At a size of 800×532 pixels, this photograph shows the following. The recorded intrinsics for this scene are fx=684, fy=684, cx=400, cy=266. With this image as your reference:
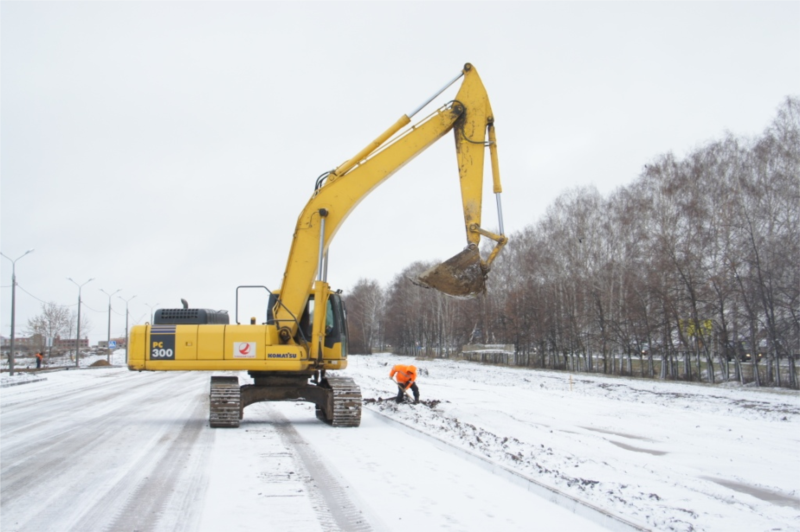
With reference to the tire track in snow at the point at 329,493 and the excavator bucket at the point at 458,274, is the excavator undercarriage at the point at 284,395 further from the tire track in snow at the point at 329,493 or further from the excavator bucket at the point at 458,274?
the excavator bucket at the point at 458,274

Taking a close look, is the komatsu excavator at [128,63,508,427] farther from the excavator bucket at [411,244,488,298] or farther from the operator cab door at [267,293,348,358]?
the excavator bucket at [411,244,488,298]

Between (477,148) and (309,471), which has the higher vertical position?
(477,148)

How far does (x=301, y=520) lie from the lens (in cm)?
626

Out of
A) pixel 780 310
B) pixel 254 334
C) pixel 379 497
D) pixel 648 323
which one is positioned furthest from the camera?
pixel 648 323

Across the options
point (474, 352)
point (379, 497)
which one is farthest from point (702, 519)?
point (474, 352)

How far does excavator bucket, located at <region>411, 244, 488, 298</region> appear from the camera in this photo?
39.7 ft

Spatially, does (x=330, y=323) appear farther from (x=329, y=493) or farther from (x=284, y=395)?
(x=329, y=493)

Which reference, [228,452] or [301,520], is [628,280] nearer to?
[228,452]

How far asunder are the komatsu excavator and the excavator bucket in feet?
2.54

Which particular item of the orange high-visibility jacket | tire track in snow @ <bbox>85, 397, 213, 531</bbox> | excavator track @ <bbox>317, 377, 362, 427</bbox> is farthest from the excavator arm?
the orange high-visibility jacket

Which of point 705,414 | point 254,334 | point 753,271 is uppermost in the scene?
point 753,271

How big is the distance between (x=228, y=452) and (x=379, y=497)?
12.3 feet

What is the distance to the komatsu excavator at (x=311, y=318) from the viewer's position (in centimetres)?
1286

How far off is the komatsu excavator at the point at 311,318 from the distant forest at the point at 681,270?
11.3 ft
